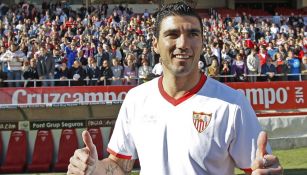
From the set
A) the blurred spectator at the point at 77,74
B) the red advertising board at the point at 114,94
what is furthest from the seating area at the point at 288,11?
the blurred spectator at the point at 77,74

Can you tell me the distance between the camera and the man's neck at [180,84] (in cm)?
323

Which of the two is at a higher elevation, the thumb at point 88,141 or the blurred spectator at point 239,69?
the blurred spectator at point 239,69

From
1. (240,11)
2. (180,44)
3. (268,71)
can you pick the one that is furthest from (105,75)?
(240,11)

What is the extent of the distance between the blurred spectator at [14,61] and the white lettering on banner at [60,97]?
5.96 feet

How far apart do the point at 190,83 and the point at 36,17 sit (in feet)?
73.7

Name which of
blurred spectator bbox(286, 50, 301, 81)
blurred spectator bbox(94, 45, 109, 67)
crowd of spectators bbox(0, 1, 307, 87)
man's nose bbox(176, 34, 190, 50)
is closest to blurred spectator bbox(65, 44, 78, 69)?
crowd of spectators bbox(0, 1, 307, 87)

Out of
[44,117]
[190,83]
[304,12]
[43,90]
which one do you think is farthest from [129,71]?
[304,12]

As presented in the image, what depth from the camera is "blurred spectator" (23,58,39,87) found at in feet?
52.0

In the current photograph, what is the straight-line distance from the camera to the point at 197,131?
3.09 metres

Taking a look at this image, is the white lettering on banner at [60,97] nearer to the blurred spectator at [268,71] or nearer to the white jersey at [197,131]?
the blurred spectator at [268,71]

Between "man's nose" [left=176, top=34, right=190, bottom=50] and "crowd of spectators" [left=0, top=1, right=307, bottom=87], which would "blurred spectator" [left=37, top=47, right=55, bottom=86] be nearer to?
"crowd of spectators" [left=0, top=1, right=307, bottom=87]

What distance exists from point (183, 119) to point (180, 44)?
413 millimetres

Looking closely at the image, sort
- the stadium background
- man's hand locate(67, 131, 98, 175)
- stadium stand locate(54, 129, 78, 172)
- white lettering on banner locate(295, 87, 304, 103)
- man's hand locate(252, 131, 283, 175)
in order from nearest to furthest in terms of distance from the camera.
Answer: man's hand locate(252, 131, 283, 175), man's hand locate(67, 131, 98, 175), stadium stand locate(54, 129, 78, 172), the stadium background, white lettering on banner locate(295, 87, 304, 103)

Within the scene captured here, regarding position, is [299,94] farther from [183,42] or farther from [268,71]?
[183,42]
